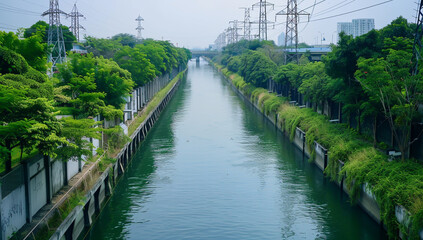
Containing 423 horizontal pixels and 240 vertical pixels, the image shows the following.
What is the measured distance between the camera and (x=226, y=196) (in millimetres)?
27797

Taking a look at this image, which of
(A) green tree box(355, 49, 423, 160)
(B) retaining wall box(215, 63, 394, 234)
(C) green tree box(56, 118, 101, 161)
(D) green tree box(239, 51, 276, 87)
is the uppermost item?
(D) green tree box(239, 51, 276, 87)

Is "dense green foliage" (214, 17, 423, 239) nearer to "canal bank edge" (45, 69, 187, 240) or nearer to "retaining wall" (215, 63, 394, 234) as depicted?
"retaining wall" (215, 63, 394, 234)

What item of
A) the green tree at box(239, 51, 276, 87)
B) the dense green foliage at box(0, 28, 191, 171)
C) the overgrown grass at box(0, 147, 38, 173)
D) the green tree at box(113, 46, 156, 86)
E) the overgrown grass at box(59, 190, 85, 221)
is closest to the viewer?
the dense green foliage at box(0, 28, 191, 171)

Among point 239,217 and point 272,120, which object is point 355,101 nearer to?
point 239,217

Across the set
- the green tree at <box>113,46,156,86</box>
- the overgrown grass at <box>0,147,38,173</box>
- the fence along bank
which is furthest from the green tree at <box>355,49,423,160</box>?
the green tree at <box>113,46,156,86</box>

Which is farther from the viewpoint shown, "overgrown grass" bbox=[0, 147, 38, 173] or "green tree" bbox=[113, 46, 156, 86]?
"green tree" bbox=[113, 46, 156, 86]

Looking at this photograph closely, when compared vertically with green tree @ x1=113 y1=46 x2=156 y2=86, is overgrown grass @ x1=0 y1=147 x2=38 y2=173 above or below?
below

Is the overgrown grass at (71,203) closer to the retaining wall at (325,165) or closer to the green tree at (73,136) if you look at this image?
the green tree at (73,136)

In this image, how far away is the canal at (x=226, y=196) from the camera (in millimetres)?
22641

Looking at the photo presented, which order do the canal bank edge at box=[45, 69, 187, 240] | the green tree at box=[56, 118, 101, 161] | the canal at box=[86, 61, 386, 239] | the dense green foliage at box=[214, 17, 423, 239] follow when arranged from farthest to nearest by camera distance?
the canal at box=[86, 61, 386, 239], the dense green foliage at box=[214, 17, 423, 239], the green tree at box=[56, 118, 101, 161], the canal bank edge at box=[45, 69, 187, 240]

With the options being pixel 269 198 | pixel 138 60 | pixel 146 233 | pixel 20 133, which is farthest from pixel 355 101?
pixel 138 60

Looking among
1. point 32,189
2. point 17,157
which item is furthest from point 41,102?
point 17,157

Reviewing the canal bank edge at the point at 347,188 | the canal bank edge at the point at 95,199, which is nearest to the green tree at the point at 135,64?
the canal bank edge at the point at 95,199

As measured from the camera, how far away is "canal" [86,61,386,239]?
2264cm
